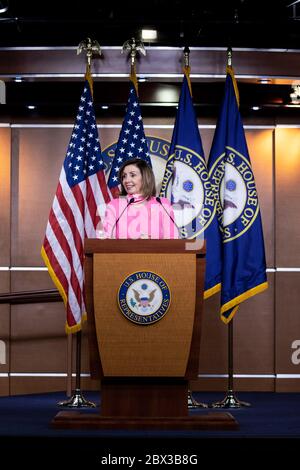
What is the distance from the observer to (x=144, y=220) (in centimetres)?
527

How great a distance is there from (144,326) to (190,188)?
200 centimetres

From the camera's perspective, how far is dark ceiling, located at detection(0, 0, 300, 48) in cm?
721

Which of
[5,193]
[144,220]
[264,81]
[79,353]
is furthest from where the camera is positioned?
[5,193]

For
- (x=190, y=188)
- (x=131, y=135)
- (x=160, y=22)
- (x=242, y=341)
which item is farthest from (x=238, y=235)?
(x=160, y=22)

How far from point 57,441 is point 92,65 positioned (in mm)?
3715

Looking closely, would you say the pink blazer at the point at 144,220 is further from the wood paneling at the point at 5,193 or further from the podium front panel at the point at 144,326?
the wood paneling at the point at 5,193

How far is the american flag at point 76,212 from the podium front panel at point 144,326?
1.57 m

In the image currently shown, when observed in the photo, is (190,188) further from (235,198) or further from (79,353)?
(79,353)

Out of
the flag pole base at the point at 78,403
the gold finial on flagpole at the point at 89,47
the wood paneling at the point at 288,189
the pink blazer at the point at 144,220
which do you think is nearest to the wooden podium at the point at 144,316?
the pink blazer at the point at 144,220

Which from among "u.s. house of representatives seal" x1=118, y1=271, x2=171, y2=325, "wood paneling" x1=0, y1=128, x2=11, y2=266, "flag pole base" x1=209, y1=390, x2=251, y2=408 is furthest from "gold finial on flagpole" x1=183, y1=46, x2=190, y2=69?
"flag pole base" x1=209, y1=390, x2=251, y2=408

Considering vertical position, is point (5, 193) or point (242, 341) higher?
point (5, 193)

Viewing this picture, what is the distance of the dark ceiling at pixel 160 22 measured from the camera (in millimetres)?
7215

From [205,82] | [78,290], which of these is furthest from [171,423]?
[205,82]

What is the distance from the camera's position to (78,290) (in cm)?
639
